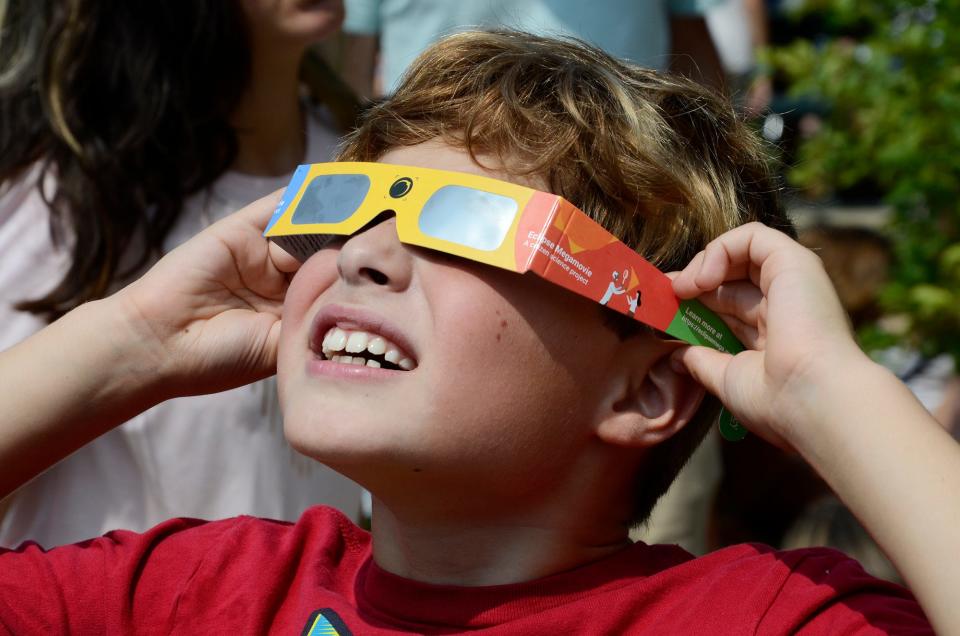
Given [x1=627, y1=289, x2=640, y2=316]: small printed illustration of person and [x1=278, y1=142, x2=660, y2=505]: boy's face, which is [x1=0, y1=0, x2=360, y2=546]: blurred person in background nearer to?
[x1=278, y1=142, x2=660, y2=505]: boy's face

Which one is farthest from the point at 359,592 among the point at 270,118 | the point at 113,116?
the point at 270,118

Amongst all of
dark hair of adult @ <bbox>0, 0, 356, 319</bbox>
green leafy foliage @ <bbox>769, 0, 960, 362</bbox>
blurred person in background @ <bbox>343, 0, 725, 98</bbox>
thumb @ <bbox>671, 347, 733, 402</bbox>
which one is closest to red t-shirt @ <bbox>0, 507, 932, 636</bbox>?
thumb @ <bbox>671, 347, 733, 402</bbox>

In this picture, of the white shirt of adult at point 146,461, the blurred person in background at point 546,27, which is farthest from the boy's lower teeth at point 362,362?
the blurred person in background at point 546,27

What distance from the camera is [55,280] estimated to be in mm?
3076

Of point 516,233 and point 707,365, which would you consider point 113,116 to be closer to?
point 516,233

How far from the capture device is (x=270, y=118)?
141 inches

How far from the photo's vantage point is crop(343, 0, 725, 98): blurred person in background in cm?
367

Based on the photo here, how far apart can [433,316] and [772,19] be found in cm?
893

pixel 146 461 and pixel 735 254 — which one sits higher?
pixel 735 254

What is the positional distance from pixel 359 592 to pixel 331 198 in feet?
2.29

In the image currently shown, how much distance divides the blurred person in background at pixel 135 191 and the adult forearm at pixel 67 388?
2.08ft

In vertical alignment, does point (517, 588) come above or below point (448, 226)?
below

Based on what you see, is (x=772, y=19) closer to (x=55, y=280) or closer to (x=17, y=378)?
(x=55, y=280)

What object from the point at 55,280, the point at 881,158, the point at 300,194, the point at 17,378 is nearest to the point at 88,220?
the point at 55,280
